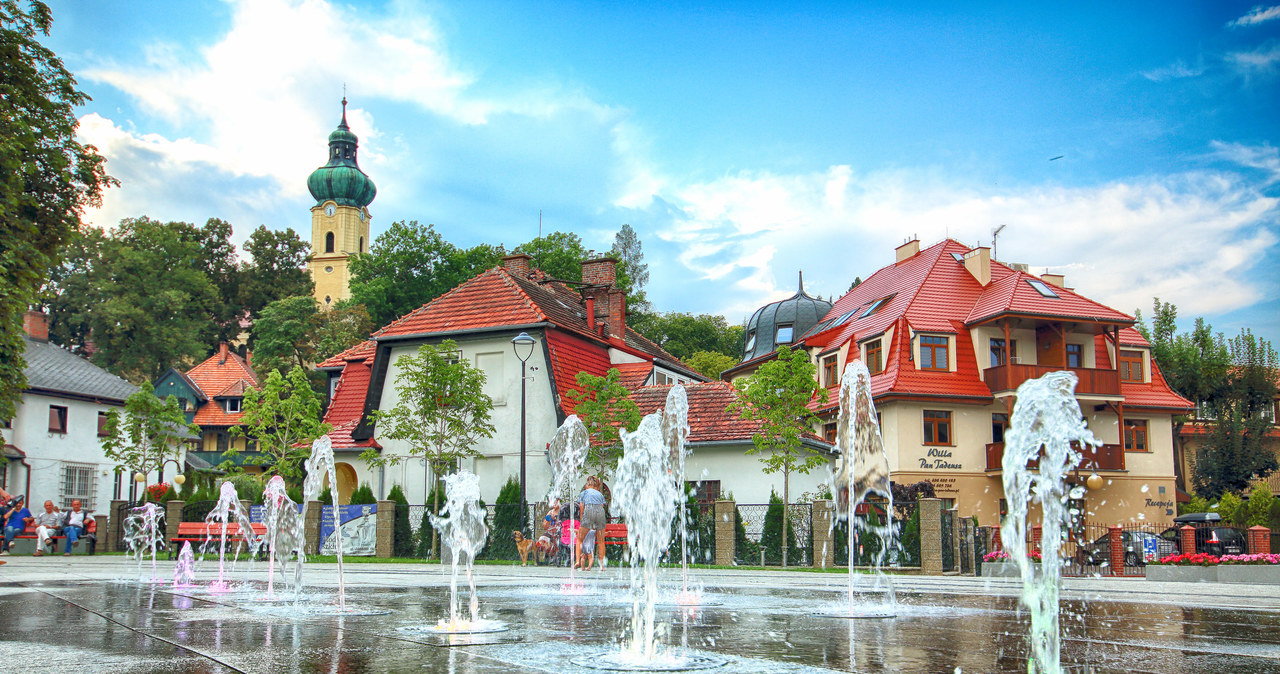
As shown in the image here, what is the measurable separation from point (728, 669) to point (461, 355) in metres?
27.7

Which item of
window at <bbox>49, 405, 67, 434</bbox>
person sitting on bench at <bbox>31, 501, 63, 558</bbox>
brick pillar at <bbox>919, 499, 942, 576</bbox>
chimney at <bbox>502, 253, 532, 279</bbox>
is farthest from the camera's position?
window at <bbox>49, 405, 67, 434</bbox>

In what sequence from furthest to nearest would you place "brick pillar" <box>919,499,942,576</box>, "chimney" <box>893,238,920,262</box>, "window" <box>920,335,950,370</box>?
"chimney" <box>893,238,920,262</box> → "window" <box>920,335,950,370</box> → "brick pillar" <box>919,499,942,576</box>

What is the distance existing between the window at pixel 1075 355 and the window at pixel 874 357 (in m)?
6.97

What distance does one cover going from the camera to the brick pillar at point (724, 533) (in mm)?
23859

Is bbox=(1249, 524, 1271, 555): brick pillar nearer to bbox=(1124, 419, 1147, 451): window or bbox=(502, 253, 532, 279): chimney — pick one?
bbox=(1124, 419, 1147, 451): window

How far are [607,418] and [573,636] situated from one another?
19.7 meters

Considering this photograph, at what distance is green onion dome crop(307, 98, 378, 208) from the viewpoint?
97.3m

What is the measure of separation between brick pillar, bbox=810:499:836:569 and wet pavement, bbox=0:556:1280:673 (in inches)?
343

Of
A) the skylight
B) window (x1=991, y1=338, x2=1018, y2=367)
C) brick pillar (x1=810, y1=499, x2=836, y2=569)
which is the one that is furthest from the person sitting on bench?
the skylight

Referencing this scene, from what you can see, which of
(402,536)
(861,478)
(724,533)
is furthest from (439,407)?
(861,478)

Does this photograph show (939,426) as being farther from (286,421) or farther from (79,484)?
(79,484)

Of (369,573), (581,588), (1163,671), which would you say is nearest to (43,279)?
(369,573)

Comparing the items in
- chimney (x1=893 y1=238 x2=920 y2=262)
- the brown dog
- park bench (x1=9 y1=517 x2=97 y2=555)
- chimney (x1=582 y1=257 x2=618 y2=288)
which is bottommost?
park bench (x1=9 y1=517 x2=97 y2=555)

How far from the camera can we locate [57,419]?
42.8 metres
